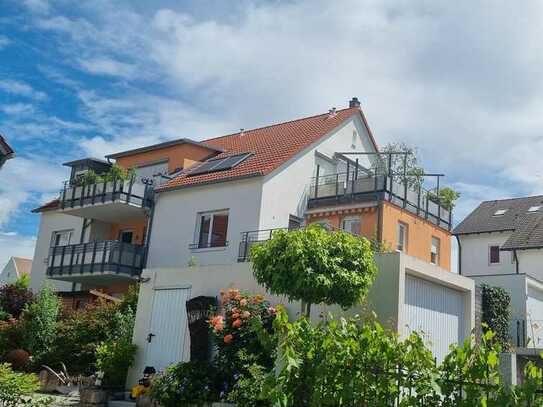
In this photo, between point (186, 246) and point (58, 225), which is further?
point (58, 225)

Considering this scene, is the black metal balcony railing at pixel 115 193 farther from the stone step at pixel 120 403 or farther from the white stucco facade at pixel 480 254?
the white stucco facade at pixel 480 254

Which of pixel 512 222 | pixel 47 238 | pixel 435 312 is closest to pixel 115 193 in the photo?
pixel 47 238

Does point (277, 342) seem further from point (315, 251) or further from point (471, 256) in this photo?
point (471, 256)

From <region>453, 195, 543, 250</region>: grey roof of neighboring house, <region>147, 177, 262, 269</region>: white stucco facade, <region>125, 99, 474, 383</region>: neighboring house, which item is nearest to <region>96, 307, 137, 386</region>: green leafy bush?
<region>125, 99, 474, 383</region>: neighboring house

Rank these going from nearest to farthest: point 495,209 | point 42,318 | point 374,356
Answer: point 374,356 < point 42,318 < point 495,209

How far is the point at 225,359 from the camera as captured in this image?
13508 millimetres

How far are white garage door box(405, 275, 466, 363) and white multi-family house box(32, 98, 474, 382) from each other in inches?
153

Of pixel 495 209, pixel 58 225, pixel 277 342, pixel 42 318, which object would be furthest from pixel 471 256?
pixel 277 342

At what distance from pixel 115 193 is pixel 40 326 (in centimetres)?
761

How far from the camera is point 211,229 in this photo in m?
25.2

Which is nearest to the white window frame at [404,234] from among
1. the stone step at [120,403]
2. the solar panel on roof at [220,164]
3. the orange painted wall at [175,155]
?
the solar panel on roof at [220,164]

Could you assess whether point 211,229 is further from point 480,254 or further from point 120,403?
point 480,254

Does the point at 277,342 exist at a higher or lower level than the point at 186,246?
lower

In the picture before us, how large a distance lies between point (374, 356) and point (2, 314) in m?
21.1
